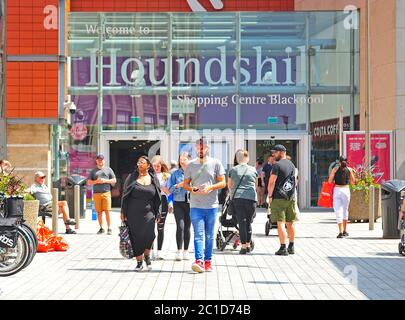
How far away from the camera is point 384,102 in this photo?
97.7ft

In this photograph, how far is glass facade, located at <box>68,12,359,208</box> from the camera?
3116 centimetres

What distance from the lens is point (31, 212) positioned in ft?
52.4

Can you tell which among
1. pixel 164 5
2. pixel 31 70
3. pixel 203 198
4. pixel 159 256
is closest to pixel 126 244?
pixel 203 198

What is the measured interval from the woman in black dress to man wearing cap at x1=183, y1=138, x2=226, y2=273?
0.54 m

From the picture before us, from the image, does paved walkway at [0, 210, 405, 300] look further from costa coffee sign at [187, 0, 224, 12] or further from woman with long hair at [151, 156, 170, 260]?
costa coffee sign at [187, 0, 224, 12]

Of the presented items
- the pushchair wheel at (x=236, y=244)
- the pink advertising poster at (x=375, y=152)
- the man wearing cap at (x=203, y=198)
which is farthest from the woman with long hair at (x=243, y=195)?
the pink advertising poster at (x=375, y=152)

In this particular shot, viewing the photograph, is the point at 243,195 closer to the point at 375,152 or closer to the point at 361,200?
the point at 361,200

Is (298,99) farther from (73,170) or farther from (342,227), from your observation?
(342,227)

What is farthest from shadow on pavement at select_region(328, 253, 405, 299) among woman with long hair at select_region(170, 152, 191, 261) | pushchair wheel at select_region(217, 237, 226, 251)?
woman with long hair at select_region(170, 152, 191, 261)

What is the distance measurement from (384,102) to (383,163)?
2329 mm

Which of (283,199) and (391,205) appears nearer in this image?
(283,199)

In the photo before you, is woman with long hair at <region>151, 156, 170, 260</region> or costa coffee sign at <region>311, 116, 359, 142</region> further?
costa coffee sign at <region>311, 116, 359, 142</region>

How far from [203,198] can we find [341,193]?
23.1ft
